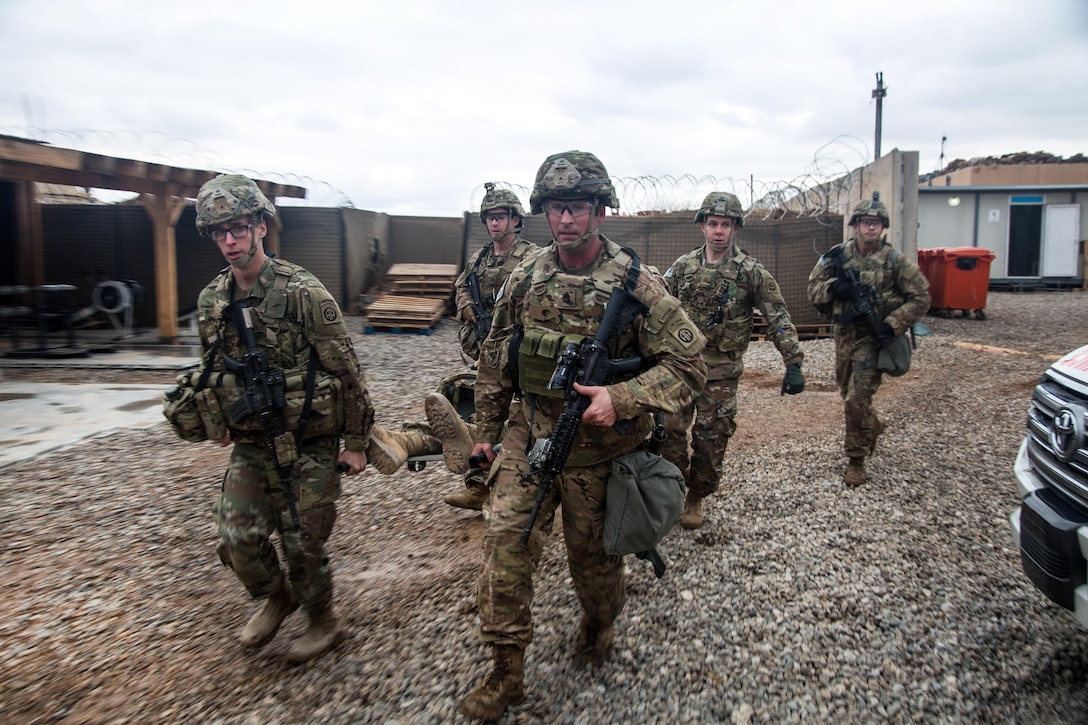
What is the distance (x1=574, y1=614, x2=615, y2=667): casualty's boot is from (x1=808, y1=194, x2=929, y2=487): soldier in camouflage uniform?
282cm

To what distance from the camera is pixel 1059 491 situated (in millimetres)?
2602

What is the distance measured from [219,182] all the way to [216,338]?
2.12 ft

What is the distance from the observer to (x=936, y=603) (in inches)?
130

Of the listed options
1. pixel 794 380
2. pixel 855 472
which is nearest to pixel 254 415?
pixel 794 380

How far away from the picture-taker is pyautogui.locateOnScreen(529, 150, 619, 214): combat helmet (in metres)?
2.71

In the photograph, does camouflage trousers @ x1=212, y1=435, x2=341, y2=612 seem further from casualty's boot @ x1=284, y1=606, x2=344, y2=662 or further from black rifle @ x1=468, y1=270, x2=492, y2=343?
black rifle @ x1=468, y1=270, x2=492, y2=343

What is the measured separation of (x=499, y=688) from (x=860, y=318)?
3902mm

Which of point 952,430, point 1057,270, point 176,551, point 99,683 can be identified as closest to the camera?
point 99,683

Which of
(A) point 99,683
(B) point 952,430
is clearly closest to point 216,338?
(A) point 99,683

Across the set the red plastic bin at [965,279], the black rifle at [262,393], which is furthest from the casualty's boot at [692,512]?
the red plastic bin at [965,279]

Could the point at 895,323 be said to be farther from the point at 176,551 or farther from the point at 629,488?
the point at 176,551

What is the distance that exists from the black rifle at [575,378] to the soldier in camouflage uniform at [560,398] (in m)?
0.05

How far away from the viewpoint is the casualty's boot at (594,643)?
291 centimetres

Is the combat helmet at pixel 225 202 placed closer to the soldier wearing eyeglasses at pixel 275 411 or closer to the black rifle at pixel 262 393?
the soldier wearing eyeglasses at pixel 275 411
